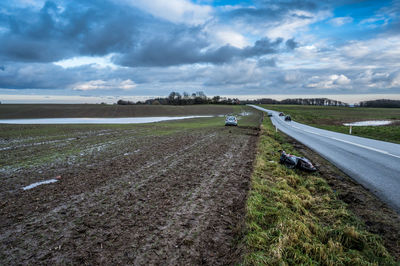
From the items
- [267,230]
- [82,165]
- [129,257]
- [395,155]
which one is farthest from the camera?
[395,155]

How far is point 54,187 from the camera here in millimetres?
7824

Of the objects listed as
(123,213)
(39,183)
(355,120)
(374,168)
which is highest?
(374,168)

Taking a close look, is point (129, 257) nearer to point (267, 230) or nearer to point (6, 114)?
point (267, 230)

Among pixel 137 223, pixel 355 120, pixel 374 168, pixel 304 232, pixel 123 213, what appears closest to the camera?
pixel 304 232

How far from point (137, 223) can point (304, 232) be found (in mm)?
3715

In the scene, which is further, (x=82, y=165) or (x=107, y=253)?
(x=82, y=165)

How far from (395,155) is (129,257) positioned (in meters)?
14.2

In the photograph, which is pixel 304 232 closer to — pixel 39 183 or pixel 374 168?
pixel 374 168

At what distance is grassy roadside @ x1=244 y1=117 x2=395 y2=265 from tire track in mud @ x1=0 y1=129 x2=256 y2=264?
51cm

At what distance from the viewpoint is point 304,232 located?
14.8 feet

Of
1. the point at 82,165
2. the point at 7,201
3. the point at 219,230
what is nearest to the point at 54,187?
the point at 7,201

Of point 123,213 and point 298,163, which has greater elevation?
point 298,163

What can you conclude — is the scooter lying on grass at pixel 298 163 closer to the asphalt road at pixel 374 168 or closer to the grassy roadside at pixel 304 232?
the asphalt road at pixel 374 168

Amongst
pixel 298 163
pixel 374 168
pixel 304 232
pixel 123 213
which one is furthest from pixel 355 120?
pixel 123 213
